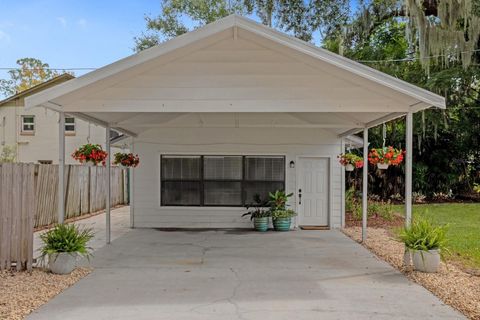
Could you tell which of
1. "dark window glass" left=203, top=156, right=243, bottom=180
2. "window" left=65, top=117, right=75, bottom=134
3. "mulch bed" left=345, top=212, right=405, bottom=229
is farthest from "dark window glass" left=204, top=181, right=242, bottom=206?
"window" left=65, top=117, right=75, bottom=134


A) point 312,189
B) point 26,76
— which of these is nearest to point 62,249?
point 312,189

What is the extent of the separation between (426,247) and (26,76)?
113ft

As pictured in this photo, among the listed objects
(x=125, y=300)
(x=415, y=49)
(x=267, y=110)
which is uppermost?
(x=415, y=49)

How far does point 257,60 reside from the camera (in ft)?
21.6

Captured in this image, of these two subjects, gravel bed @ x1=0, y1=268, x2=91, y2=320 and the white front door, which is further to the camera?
Result: the white front door

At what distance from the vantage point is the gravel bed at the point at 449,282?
16.1 ft

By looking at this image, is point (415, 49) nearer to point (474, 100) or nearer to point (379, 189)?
point (474, 100)

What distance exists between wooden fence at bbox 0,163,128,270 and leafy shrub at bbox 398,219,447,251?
5.25 m

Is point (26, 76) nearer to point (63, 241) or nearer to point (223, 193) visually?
point (223, 193)

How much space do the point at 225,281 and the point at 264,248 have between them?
2643 mm

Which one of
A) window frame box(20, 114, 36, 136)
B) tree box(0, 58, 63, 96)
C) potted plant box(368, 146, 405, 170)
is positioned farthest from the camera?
tree box(0, 58, 63, 96)

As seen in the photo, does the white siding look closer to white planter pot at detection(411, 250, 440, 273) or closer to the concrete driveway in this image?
the concrete driveway

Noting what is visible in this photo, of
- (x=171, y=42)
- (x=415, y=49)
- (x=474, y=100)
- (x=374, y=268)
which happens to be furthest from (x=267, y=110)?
(x=474, y=100)

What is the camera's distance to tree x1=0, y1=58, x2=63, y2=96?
3366cm
